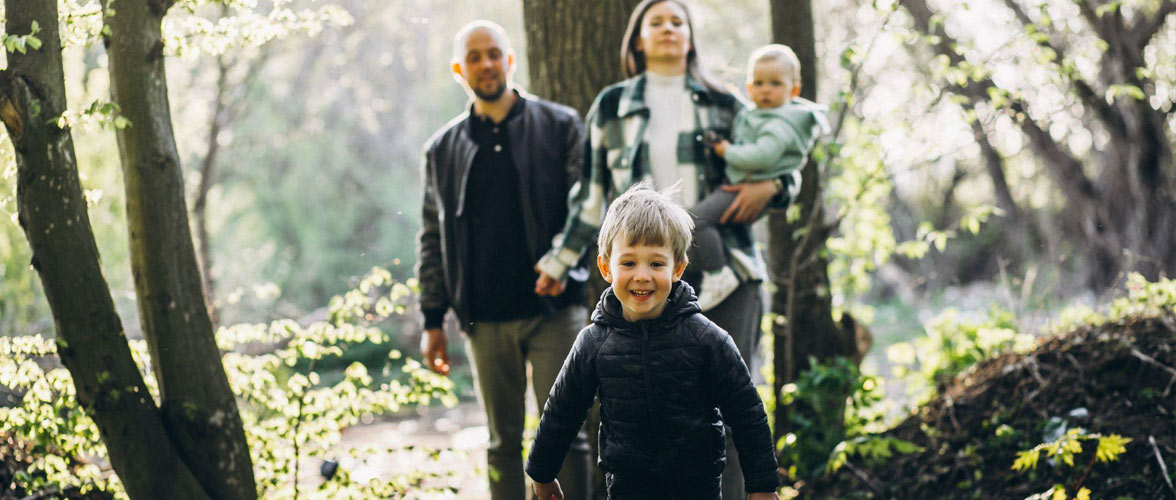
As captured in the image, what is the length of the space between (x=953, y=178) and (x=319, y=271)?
1270 centimetres

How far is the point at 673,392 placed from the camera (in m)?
2.51

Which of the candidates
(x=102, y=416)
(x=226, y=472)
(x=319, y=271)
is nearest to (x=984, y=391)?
(x=226, y=472)

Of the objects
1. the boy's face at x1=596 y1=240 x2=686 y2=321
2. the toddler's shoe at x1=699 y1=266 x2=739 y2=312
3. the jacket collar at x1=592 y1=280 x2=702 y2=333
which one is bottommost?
the toddler's shoe at x1=699 y1=266 x2=739 y2=312

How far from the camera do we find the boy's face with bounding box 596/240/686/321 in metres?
2.48

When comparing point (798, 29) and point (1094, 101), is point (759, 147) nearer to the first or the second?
point (798, 29)

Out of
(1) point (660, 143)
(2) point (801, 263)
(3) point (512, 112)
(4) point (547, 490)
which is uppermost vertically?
(3) point (512, 112)

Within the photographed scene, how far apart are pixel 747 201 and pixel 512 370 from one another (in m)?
1.10

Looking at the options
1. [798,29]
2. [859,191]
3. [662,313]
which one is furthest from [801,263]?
[662,313]

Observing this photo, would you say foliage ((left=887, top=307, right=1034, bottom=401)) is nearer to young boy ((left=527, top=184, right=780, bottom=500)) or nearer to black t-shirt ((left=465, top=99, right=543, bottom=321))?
black t-shirt ((left=465, top=99, right=543, bottom=321))

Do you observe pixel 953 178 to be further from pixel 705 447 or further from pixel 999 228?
pixel 705 447

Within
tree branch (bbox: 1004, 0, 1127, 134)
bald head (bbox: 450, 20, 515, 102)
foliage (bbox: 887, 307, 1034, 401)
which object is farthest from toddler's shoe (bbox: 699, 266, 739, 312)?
tree branch (bbox: 1004, 0, 1127, 134)

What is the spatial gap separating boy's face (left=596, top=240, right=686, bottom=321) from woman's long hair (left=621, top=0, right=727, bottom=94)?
131 centimetres

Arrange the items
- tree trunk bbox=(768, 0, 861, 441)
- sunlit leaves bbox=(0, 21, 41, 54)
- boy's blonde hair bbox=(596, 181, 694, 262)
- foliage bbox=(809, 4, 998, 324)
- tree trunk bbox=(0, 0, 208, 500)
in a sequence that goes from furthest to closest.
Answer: tree trunk bbox=(768, 0, 861, 441) → foliage bbox=(809, 4, 998, 324) → tree trunk bbox=(0, 0, 208, 500) → sunlit leaves bbox=(0, 21, 41, 54) → boy's blonde hair bbox=(596, 181, 694, 262)

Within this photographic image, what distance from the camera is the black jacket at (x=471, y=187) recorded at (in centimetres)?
379
